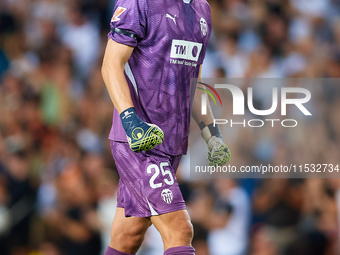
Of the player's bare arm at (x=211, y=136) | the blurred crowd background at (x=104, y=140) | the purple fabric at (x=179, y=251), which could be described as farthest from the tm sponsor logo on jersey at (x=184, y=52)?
the blurred crowd background at (x=104, y=140)

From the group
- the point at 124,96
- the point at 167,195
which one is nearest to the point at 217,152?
the point at 167,195

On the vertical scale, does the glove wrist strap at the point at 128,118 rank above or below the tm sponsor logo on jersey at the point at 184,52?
below

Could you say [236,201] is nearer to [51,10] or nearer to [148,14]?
[148,14]

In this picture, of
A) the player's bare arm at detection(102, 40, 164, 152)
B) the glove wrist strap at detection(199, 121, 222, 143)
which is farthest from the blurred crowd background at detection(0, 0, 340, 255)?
the player's bare arm at detection(102, 40, 164, 152)

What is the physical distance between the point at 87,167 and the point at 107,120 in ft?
2.46

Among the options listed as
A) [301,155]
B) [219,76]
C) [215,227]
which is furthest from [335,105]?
[215,227]

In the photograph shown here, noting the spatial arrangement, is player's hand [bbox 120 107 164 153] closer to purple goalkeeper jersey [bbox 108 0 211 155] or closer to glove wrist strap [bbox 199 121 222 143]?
purple goalkeeper jersey [bbox 108 0 211 155]

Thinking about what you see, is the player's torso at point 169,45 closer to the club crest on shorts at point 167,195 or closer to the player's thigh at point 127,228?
the club crest on shorts at point 167,195

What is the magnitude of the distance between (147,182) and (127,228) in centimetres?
40

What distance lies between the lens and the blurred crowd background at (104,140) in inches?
214

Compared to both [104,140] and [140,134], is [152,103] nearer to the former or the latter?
[140,134]

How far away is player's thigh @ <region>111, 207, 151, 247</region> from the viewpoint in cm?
295

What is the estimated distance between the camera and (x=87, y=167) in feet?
18.9

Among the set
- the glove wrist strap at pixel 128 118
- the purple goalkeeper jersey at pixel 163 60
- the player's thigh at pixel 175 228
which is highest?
the purple goalkeeper jersey at pixel 163 60
